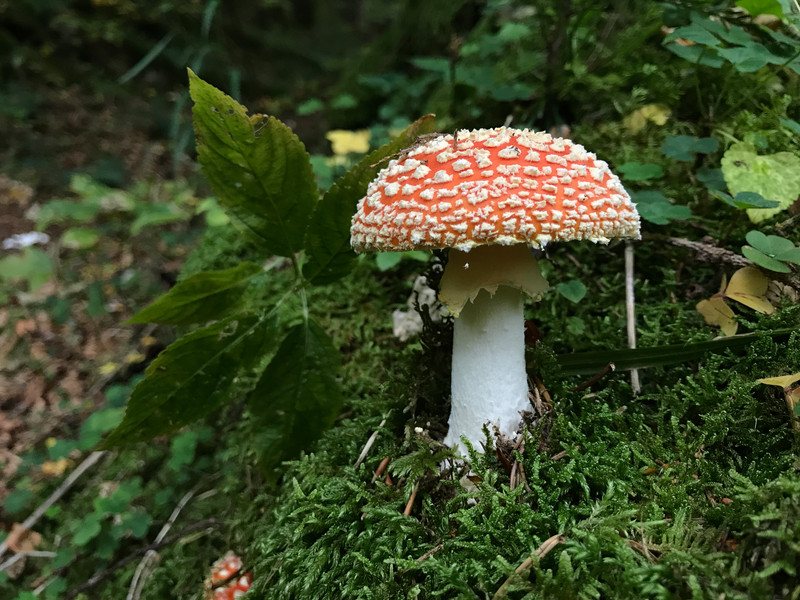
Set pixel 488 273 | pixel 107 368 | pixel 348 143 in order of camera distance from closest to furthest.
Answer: pixel 488 273 → pixel 348 143 → pixel 107 368

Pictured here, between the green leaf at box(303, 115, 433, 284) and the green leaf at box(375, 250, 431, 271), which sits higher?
the green leaf at box(303, 115, 433, 284)

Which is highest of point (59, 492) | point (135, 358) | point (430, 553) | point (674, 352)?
point (674, 352)

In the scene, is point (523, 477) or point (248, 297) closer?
point (523, 477)

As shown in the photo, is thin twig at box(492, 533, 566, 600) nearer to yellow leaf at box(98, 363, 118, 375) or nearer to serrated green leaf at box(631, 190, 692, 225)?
serrated green leaf at box(631, 190, 692, 225)

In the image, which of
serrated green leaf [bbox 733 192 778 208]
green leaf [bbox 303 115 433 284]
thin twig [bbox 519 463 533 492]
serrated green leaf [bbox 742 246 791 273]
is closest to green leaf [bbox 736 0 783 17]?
serrated green leaf [bbox 733 192 778 208]

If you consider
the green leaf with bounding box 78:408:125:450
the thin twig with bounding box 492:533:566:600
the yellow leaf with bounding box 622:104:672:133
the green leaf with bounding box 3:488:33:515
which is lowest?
the green leaf with bounding box 3:488:33:515

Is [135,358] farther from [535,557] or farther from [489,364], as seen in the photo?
[535,557]

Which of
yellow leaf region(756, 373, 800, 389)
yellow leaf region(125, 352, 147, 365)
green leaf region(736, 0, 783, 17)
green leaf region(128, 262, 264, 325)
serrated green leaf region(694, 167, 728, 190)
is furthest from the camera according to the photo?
yellow leaf region(125, 352, 147, 365)

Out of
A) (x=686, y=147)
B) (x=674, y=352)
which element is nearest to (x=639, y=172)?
(x=686, y=147)

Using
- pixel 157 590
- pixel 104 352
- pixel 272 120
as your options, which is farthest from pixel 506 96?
pixel 104 352
